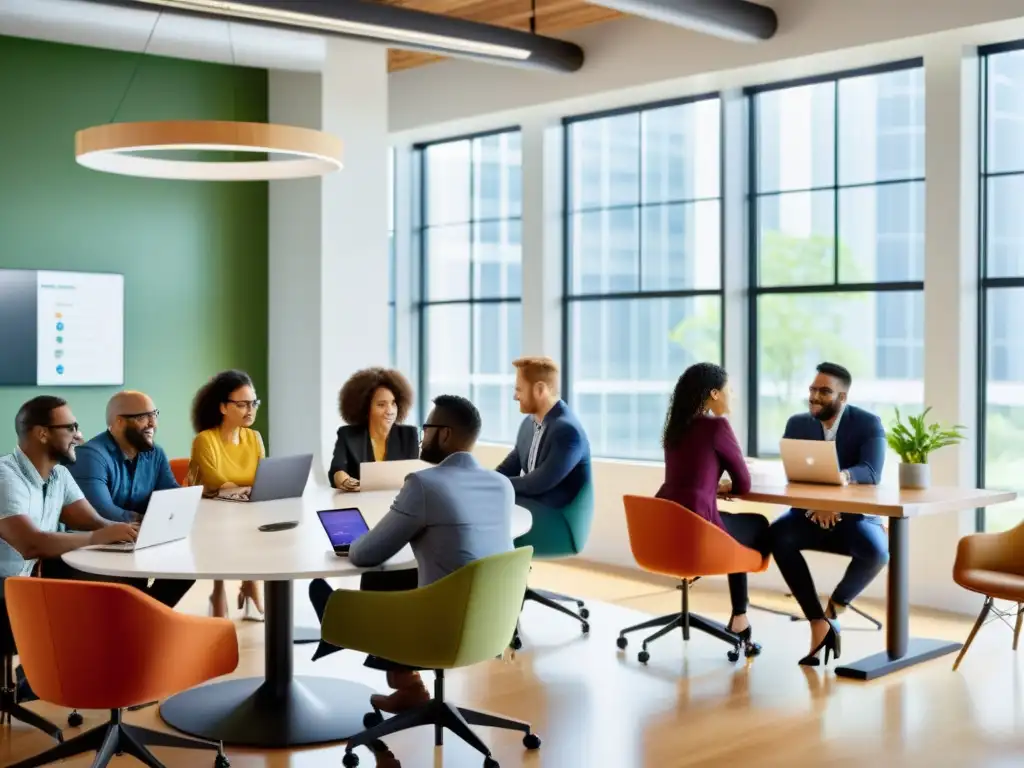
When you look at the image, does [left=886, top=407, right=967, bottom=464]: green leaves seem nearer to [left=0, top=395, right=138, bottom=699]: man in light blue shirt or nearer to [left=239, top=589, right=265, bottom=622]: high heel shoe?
[left=239, top=589, right=265, bottom=622]: high heel shoe

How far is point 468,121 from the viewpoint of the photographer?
31.7ft

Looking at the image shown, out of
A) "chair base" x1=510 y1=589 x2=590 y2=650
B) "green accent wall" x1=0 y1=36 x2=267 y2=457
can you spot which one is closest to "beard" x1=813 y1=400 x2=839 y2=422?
"chair base" x1=510 y1=589 x2=590 y2=650

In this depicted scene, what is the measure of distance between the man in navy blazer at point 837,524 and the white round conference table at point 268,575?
1.46 m

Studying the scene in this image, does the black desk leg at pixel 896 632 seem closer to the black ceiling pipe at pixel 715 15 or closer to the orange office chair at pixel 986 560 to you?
the orange office chair at pixel 986 560

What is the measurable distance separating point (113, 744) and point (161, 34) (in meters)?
5.19

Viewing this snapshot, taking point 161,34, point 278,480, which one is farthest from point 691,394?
point 161,34

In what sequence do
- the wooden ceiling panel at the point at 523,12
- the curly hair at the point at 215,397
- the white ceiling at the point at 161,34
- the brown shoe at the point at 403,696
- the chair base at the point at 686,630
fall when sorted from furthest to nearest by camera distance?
the wooden ceiling panel at the point at 523,12
the white ceiling at the point at 161,34
the curly hair at the point at 215,397
the chair base at the point at 686,630
the brown shoe at the point at 403,696

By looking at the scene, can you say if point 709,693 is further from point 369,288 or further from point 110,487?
point 369,288

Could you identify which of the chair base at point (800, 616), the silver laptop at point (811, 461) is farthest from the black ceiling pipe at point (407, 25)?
the chair base at point (800, 616)

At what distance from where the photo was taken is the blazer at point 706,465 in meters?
5.68

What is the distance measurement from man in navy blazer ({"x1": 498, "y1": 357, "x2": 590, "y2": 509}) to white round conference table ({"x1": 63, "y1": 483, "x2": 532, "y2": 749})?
2.77 ft

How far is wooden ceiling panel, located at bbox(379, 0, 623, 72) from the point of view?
809 cm

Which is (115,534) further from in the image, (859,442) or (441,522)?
(859,442)

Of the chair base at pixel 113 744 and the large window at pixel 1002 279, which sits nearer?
the chair base at pixel 113 744
